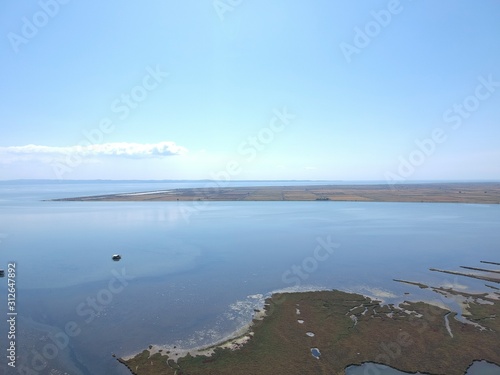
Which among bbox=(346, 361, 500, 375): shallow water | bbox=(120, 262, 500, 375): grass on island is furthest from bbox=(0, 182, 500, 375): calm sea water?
bbox=(120, 262, 500, 375): grass on island

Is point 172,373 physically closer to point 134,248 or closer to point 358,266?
point 358,266

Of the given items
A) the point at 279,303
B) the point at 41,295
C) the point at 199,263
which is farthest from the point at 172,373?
the point at 199,263

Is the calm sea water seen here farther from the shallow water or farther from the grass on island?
the grass on island

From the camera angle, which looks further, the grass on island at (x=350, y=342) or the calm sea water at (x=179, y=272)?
the calm sea water at (x=179, y=272)

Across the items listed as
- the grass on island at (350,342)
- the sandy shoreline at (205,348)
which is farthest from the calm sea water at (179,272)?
the grass on island at (350,342)

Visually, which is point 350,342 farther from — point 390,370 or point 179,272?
point 179,272

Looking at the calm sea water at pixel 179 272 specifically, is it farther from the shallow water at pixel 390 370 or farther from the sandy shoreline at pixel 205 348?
the sandy shoreline at pixel 205 348
